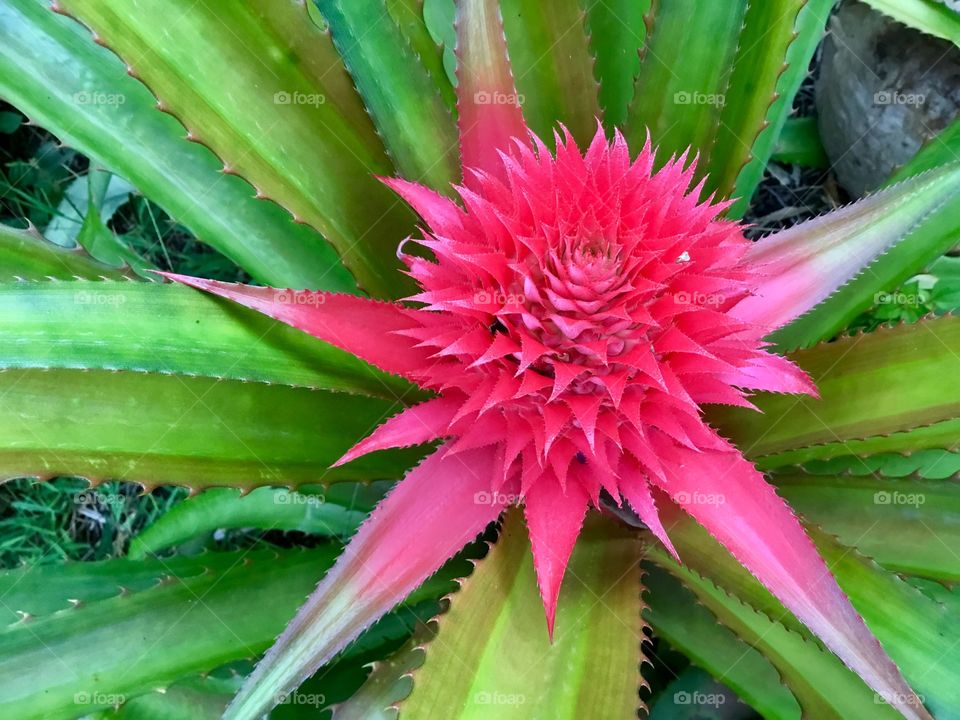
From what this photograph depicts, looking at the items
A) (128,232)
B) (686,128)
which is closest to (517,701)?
(686,128)

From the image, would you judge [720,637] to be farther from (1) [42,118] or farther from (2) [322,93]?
(1) [42,118]

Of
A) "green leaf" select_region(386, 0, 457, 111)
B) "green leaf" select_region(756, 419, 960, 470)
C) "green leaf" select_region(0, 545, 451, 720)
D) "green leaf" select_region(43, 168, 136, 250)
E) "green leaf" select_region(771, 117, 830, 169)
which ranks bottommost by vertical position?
"green leaf" select_region(0, 545, 451, 720)

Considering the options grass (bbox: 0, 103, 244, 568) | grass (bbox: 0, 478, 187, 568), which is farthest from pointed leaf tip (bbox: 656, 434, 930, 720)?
grass (bbox: 0, 478, 187, 568)

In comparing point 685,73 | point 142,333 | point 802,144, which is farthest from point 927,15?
point 142,333

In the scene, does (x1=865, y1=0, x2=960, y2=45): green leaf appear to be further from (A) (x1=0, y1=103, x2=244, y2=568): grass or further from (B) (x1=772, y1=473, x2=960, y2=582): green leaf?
(A) (x1=0, y1=103, x2=244, y2=568): grass

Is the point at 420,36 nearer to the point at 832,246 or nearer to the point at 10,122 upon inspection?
the point at 832,246
